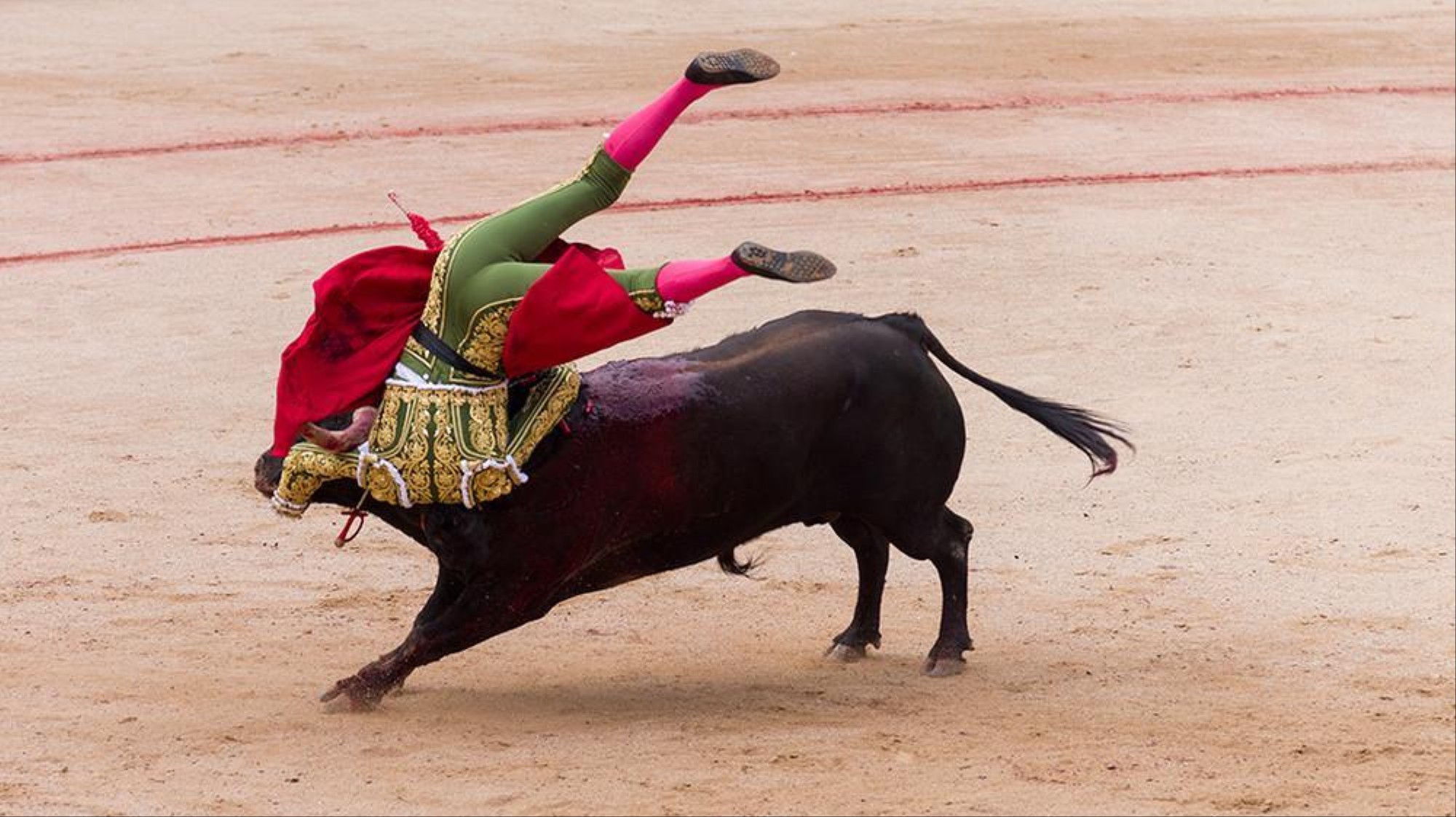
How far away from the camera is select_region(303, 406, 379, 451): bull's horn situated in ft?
22.4

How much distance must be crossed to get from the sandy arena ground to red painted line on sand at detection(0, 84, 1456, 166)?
4 cm

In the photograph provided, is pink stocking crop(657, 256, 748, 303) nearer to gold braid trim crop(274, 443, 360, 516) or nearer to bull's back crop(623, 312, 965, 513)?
bull's back crop(623, 312, 965, 513)

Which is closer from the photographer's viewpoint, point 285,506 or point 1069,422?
point 285,506

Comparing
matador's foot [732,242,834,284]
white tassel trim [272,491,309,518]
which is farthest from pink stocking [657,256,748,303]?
white tassel trim [272,491,309,518]

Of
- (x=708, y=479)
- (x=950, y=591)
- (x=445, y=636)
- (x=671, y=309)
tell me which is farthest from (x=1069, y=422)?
(x=445, y=636)

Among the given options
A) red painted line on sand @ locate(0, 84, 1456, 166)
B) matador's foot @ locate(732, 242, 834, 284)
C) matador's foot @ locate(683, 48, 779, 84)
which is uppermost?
matador's foot @ locate(683, 48, 779, 84)

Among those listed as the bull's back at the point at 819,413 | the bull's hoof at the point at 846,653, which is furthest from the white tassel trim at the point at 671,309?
the bull's hoof at the point at 846,653

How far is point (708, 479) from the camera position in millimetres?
7160

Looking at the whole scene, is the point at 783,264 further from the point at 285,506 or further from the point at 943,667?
the point at 943,667

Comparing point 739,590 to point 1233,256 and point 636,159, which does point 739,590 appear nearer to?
point 636,159

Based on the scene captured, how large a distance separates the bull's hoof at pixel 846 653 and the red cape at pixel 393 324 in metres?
1.53

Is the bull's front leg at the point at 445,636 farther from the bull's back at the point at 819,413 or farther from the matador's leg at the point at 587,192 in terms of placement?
the matador's leg at the point at 587,192

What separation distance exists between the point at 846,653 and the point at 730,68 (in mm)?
2008

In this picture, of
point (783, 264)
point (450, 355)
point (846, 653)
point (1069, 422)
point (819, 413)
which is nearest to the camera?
point (783, 264)
